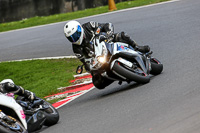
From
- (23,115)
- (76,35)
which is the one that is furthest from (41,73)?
(23,115)

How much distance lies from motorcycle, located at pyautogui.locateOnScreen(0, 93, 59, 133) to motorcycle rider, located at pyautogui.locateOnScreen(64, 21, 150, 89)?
1.81m

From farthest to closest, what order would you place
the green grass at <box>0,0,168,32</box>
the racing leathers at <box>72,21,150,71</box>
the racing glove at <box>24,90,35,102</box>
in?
the green grass at <box>0,0,168,32</box>, the racing leathers at <box>72,21,150,71</box>, the racing glove at <box>24,90,35,102</box>

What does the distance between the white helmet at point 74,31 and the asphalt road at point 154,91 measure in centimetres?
123

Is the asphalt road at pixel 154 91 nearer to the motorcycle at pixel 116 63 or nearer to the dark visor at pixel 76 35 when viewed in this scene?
the motorcycle at pixel 116 63

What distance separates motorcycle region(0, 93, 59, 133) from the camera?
695 cm

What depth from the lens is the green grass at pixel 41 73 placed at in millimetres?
12617

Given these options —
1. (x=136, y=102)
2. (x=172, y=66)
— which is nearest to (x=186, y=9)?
(x=172, y=66)

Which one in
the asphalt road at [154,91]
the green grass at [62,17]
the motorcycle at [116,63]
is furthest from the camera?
the green grass at [62,17]

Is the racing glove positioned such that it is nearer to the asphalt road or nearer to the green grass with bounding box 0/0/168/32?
the asphalt road

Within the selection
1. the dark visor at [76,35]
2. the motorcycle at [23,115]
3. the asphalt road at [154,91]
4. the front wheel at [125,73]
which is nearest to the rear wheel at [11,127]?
the motorcycle at [23,115]

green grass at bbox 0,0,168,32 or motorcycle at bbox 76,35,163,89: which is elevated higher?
motorcycle at bbox 76,35,163,89

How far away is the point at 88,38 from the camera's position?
10273mm

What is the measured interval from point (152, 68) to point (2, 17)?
55.9 feet

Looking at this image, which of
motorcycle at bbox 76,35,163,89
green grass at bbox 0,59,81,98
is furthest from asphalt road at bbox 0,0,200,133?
green grass at bbox 0,59,81,98
